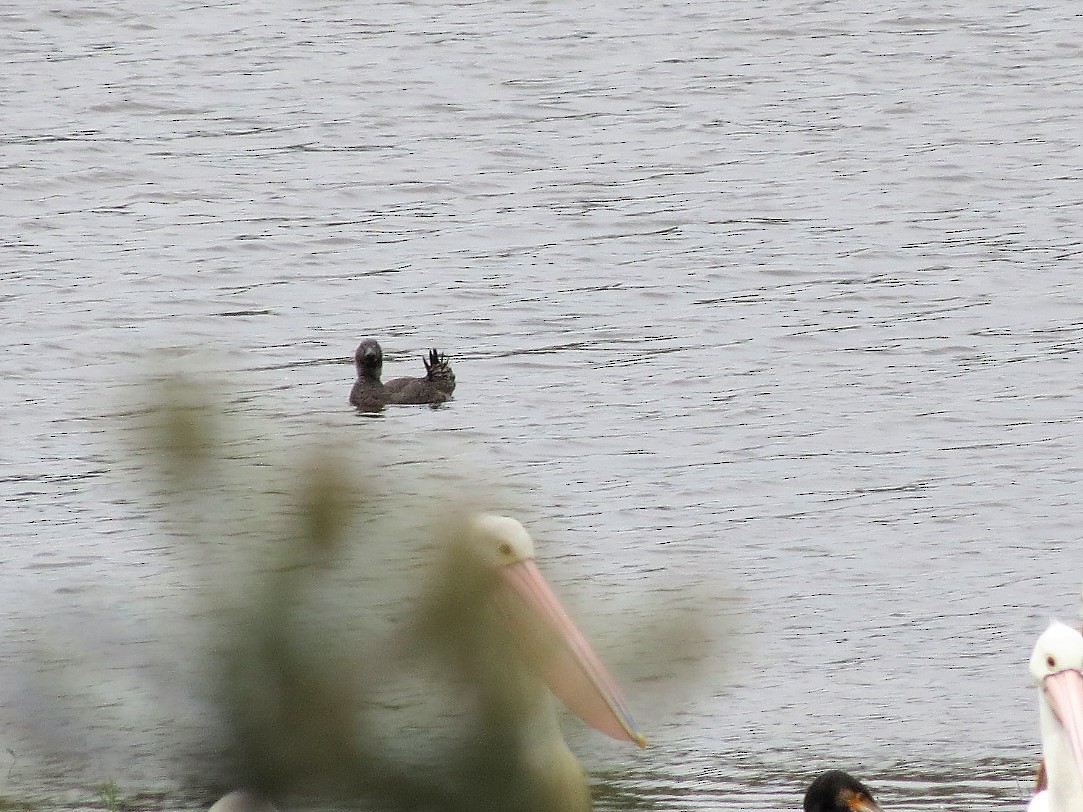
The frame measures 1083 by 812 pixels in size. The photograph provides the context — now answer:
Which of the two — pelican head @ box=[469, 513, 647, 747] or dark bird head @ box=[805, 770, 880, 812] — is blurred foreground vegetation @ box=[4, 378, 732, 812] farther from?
dark bird head @ box=[805, 770, 880, 812]

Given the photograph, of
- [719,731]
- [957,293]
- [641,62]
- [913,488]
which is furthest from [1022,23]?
[719,731]

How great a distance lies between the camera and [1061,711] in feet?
16.4

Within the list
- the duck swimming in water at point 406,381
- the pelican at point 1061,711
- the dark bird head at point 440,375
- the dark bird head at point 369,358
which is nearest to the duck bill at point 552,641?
the pelican at point 1061,711

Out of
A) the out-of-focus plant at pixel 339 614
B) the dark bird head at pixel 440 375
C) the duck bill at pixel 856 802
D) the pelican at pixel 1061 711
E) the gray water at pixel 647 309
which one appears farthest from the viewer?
the dark bird head at pixel 440 375

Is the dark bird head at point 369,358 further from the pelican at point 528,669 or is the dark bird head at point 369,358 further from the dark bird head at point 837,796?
the pelican at point 528,669

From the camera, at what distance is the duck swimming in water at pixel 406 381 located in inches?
523

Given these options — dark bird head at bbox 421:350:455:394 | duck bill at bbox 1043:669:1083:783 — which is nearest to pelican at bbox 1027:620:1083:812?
duck bill at bbox 1043:669:1083:783

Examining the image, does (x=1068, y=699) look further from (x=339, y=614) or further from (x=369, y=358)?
(x=369, y=358)

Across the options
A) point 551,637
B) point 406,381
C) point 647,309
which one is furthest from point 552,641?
point 647,309

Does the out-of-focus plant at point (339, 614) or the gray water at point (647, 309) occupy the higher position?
the out-of-focus plant at point (339, 614)

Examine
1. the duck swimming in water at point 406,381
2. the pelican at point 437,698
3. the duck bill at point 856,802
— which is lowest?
the duck swimming in water at point 406,381

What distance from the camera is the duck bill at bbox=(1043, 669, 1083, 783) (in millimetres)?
4910

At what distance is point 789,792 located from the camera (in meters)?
6.55

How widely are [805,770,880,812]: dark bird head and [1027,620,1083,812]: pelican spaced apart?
48 cm
